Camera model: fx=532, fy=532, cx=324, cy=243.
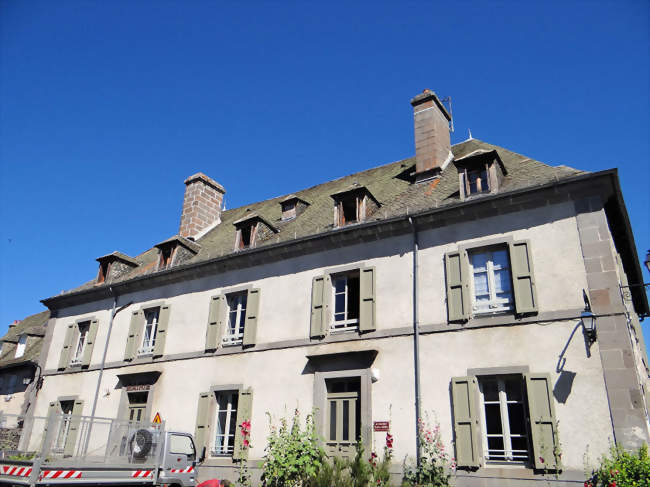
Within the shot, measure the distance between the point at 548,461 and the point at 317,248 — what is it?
23.1ft

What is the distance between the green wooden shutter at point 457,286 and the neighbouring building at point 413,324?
0.11 feet

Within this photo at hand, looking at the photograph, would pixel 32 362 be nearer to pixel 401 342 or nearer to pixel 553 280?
pixel 401 342

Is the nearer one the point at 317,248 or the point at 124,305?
the point at 317,248

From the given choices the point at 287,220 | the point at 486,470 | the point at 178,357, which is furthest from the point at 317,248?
the point at 486,470

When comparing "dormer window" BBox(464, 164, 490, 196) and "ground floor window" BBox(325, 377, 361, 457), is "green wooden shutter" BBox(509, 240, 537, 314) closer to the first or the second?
"dormer window" BBox(464, 164, 490, 196)

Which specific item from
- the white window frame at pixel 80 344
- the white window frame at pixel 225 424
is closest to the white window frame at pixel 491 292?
the white window frame at pixel 225 424

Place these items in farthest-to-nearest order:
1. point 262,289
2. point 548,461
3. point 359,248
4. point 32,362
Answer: point 32,362 → point 262,289 → point 359,248 → point 548,461

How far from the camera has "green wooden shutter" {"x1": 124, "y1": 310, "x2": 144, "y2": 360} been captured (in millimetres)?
16031

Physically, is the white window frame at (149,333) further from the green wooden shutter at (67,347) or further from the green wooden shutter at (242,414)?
→ the green wooden shutter at (242,414)

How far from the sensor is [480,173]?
12164 mm

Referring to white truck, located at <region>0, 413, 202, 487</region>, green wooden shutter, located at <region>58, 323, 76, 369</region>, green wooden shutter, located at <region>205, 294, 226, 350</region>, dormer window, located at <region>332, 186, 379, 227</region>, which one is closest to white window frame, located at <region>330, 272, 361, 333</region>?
dormer window, located at <region>332, 186, 379, 227</region>

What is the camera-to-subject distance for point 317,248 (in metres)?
13.6

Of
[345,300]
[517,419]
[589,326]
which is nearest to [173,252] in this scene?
[345,300]

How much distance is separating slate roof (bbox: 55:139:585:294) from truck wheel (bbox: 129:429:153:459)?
5674 millimetres
